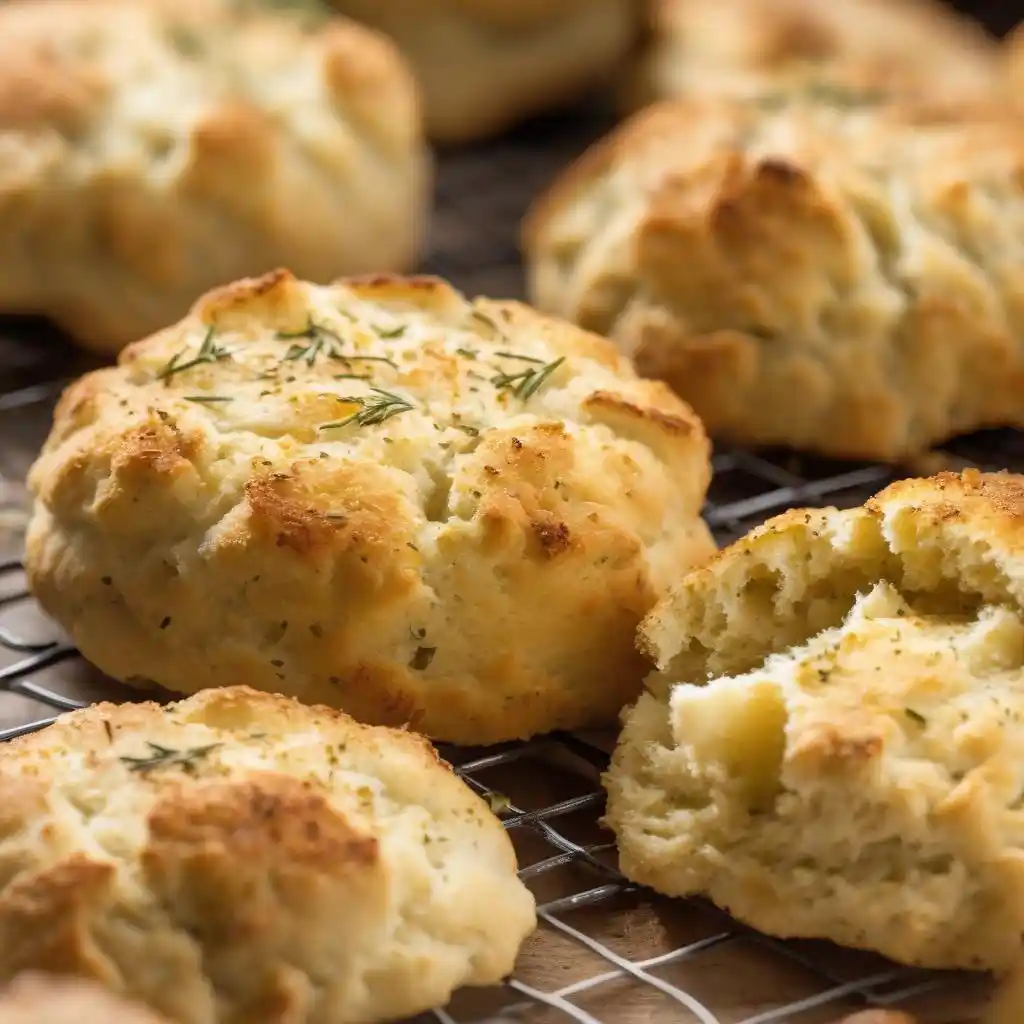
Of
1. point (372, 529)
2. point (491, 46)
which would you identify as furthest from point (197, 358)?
point (491, 46)

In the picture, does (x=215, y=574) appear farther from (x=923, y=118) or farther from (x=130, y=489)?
(x=923, y=118)

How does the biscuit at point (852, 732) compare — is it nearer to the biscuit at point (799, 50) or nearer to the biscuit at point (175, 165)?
the biscuit at point (175, 165)

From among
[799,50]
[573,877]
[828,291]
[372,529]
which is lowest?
[573,877]

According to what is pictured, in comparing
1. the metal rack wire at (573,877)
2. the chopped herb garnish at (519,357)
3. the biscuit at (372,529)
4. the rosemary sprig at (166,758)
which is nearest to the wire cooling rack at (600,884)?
the metal rack wire at (573,877)

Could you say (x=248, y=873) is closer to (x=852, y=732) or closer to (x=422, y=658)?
(x=422, y=658)

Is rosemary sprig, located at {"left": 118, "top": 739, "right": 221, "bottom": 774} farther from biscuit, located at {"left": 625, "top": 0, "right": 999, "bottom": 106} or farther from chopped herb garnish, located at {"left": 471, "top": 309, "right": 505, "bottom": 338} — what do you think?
biscuit, located at {"left": 625, "top": 0, "right": 999, "bottom": 106}
